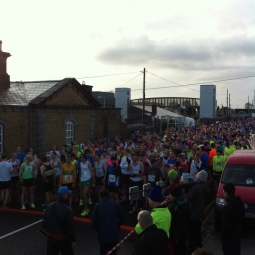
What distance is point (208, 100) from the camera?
61.2 m

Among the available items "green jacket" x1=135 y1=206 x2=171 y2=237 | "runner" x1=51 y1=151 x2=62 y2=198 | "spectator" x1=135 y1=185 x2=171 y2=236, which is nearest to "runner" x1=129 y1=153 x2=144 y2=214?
"runner" x1=51 y1=151 x2=62 y2=198

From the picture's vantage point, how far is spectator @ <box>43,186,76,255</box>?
5.79m

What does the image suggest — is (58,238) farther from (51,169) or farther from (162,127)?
(162,127)

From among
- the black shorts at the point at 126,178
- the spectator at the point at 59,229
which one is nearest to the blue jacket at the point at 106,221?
the spectator at the point at 59,229

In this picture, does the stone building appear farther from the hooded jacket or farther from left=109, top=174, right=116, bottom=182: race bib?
the hooded jacket

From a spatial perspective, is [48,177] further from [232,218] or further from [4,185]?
[232,218]

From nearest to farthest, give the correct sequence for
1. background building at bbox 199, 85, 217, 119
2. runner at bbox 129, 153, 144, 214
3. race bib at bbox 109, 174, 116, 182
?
race bib at bbox 109, 174, 116, 182
runner at bbox 129, 153, 144, 214
background building at bbox 199, 85, 217, 119

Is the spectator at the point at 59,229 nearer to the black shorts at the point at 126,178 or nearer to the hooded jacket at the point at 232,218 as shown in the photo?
the hooded jacket at the point at 232,218

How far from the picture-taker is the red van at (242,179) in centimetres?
845

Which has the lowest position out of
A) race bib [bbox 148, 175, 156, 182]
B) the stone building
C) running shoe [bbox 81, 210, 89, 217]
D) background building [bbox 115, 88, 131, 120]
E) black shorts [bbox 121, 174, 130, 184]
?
running shoe [bbox 81, 210, 89, 217]

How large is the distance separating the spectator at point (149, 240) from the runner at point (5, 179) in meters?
7.69

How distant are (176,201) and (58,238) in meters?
2.12

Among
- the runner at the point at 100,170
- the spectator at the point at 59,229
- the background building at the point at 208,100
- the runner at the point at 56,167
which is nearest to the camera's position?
the spectator at the point at 59,229

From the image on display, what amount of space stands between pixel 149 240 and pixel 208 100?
58941mm
